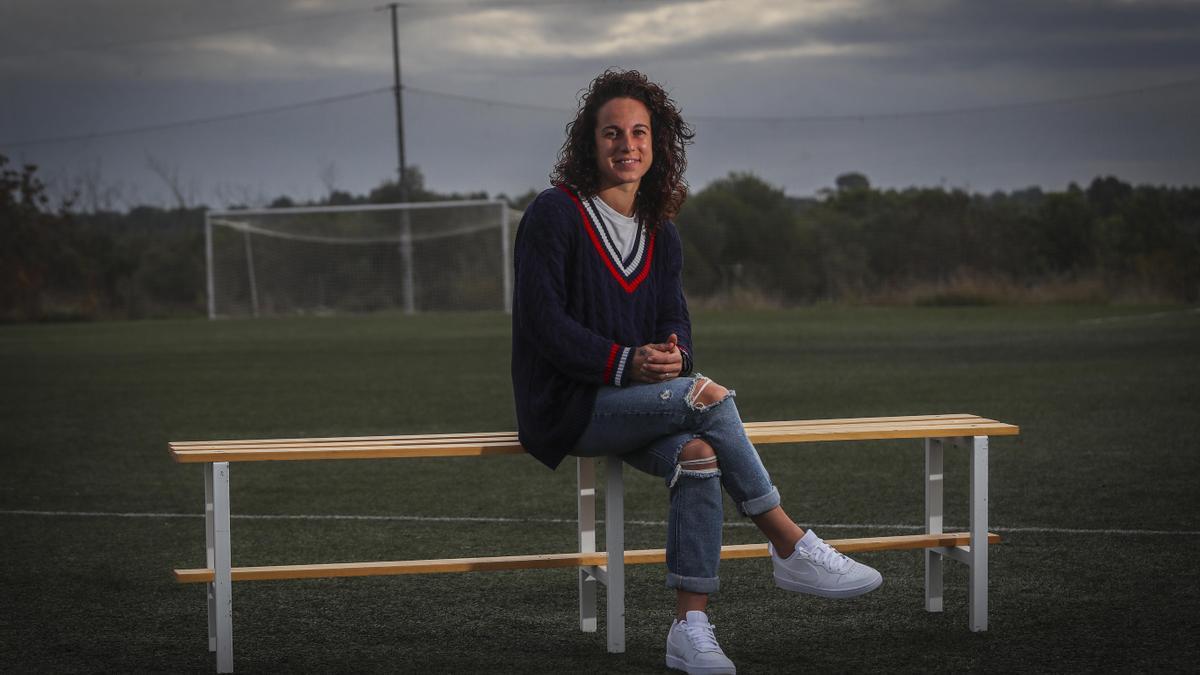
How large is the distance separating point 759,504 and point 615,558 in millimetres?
416

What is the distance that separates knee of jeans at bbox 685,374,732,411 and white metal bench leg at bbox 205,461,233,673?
1178 millimetres

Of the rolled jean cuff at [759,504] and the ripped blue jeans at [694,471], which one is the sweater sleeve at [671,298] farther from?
the rolled jean cuff at [759,504]

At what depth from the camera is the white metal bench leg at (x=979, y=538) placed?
4.04m

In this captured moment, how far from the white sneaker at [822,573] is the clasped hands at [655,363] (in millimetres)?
537

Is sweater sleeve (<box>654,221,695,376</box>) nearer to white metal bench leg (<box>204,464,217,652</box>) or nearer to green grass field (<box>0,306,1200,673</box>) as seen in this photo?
green grass field (<box>0,306,1200,673</box>)

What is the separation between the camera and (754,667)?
371cm

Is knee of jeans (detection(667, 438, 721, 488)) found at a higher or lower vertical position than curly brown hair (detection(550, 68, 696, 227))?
lower

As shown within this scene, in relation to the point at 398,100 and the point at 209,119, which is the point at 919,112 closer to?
the point at 398,100

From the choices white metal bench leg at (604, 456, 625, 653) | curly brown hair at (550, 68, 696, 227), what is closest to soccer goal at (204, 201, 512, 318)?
curly brown hair at (550, 68, 696, 227)

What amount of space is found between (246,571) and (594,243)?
4.10ft

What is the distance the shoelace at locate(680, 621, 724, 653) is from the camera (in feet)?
11.8

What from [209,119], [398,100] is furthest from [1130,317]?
[209,119]

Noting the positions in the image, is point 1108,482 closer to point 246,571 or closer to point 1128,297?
point 246,571

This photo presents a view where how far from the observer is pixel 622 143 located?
3.96 meters
